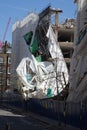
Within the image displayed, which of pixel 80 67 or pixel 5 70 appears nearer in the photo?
pixel 80 67

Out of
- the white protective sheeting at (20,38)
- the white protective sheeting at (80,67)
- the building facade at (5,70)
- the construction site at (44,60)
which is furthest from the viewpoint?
the building facade at (5,70)

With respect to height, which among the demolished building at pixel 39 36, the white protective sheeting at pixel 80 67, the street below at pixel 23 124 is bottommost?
the street below at pixel 23 124

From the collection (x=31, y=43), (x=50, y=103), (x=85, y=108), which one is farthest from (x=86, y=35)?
(x=31, y=43)

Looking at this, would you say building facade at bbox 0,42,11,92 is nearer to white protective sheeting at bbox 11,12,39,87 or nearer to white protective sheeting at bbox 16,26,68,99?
white protective sheeting at bbox 11,12,39,87

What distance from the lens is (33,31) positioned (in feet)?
286

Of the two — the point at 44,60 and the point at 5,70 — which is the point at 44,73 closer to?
the point at 44,60

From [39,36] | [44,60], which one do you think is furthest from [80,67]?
[39,36]

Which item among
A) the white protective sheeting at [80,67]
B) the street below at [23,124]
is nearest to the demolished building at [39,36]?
the white protective sheeting at [80,67]

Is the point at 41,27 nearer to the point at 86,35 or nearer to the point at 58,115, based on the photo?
the point at 86,35

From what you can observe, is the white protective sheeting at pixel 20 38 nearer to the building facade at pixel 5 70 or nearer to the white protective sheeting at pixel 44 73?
the building facade at pixel 5 70

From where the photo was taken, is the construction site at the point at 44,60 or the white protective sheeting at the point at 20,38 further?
the white protective sheeting at the point at 20,38

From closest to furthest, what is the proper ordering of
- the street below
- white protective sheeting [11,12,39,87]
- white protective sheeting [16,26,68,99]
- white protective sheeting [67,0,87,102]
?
the street below < white protective sheeting [67,0,87,102] < white protective sheeting [16,26,68,99] < white protective sheeting [11,12,39,87]

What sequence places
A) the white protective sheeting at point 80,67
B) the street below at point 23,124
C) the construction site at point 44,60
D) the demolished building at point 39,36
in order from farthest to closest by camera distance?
the demolished building at point 39,36 < the construction site at point 44,60 < the white protective sheeting at point 80,67 < the street below at point 23,124

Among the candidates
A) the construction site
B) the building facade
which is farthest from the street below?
the building facade
